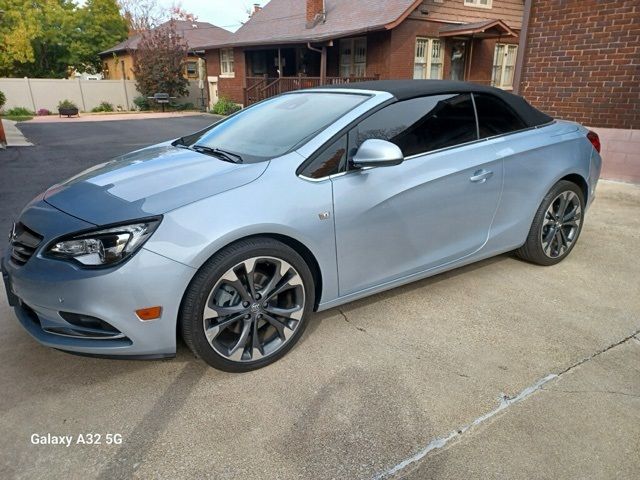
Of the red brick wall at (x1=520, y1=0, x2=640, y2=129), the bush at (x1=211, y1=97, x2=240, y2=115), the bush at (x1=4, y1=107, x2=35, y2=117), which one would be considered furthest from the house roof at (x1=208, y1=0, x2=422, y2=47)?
the bush at (x1=4, y1=107, x2=35, y2=117)

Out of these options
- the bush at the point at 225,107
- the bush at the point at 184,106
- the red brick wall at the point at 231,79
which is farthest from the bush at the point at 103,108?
the bush at the point at 225,107

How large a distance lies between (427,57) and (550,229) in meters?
15.7

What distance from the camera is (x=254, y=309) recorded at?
2605 millimetres

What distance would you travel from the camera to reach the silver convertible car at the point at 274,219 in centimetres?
231

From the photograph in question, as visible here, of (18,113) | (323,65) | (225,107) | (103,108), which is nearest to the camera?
(323,65)

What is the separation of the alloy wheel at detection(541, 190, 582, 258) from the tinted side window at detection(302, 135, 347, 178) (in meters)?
2.06

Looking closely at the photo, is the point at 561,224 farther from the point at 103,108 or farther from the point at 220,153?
the point at 103,108

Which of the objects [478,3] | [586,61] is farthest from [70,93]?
[586,61]

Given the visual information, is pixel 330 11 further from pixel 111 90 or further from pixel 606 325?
pixel 606 325

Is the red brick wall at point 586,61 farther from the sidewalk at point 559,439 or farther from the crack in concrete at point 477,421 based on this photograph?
the sidewalk at point 559,439

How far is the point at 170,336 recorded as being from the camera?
2.40 metres

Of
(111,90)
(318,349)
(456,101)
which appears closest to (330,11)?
(111,90)

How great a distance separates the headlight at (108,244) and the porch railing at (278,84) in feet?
52.0

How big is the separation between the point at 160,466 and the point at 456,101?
2.91 metres
